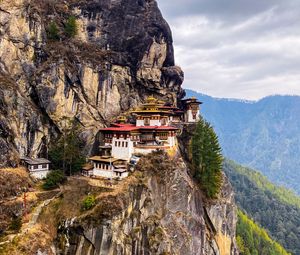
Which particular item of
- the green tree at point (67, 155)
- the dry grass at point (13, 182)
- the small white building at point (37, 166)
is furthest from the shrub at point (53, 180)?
the green tree at point (67, 155)

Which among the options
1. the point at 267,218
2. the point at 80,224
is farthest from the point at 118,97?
the point at 267,218

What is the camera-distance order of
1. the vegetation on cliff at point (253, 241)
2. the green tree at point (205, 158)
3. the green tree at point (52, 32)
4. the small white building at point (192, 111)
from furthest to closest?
the vegetation on cliff at point (253, 241) < the small white building at point (192, 111) < the green tree at point (52, 32) < the green tree at point (205, 158)

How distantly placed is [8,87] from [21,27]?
13.1 metres

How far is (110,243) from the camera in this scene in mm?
39531

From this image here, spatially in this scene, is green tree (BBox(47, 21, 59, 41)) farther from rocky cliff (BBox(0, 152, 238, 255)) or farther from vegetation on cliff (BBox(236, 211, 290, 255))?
vegetation on cliff (BBox(236, 211, 290, 255))

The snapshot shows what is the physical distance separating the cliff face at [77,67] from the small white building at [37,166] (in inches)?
77.6

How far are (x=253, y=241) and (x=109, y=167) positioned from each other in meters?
79.5

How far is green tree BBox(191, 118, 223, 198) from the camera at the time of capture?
59.5 meters

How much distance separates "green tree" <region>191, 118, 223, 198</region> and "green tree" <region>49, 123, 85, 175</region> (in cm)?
2064

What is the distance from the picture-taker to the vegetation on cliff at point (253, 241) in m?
101

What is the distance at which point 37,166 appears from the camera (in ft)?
169

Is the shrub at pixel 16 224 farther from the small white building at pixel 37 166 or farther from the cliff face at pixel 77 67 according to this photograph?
the small white building at pixel 37 166

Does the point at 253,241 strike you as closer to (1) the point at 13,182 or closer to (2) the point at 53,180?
(2) the point at 53,180

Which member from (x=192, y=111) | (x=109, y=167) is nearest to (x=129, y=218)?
(x=109, y=167)
